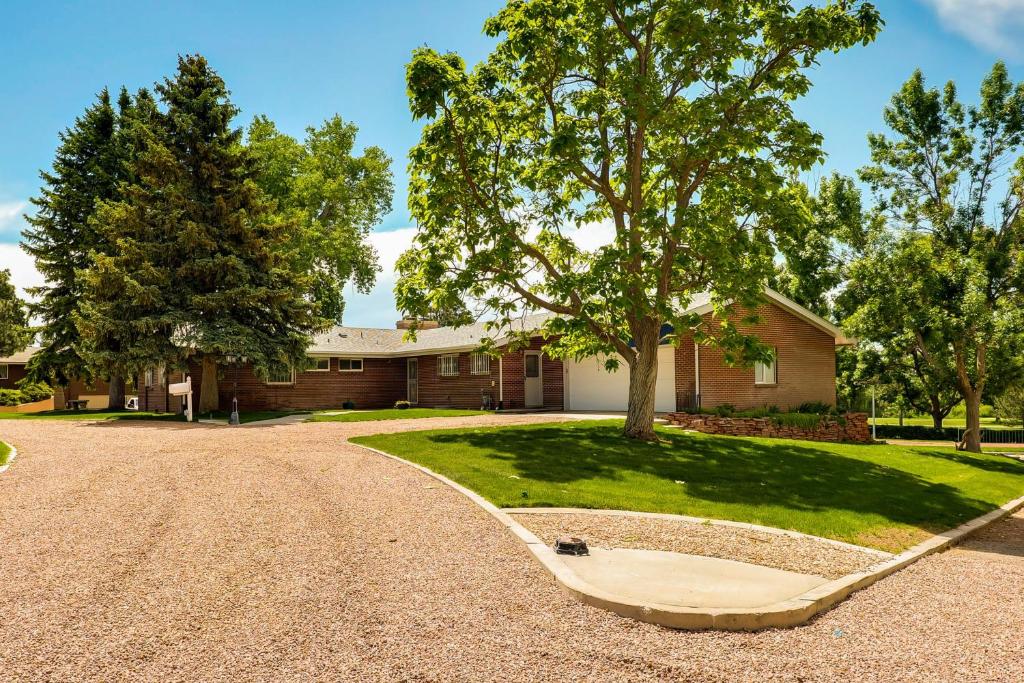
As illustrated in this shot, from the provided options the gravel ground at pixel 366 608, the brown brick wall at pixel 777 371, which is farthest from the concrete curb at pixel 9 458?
the brown brick wall at pixel 777 371

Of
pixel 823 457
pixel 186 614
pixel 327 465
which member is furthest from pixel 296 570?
pixel 823 457

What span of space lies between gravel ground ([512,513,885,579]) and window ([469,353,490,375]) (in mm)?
20183

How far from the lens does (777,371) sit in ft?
85.6

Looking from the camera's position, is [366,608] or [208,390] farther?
[208,390]

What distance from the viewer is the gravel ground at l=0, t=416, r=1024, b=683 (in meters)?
4.59

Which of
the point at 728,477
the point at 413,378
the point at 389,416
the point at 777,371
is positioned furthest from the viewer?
the point at 413,378

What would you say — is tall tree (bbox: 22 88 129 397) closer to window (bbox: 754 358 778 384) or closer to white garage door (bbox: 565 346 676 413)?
white garage door (bbox: 565 346 676 413)

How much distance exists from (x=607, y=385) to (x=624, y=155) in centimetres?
1070

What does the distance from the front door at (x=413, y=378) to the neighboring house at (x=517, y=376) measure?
0.05m

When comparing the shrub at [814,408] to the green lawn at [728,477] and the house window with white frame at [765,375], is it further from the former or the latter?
the green lawn at [728,477]

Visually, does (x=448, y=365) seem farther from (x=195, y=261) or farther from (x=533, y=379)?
(x=195, y=261)

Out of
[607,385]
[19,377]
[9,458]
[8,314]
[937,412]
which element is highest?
[8,314]

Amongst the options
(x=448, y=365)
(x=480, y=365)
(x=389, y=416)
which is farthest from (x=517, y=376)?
(x=389, y=416)

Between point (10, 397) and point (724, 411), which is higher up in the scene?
point (10, 397)
